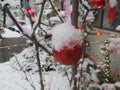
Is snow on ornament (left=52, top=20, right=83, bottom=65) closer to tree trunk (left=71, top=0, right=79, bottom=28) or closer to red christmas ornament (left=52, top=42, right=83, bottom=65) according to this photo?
red christmas ornament (left=52, top=42, right=83, bottom=65)

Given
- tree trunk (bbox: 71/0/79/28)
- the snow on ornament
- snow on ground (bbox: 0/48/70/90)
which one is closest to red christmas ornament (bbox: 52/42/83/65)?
the snow on ornament

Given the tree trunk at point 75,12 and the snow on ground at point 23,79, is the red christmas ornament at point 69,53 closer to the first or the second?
the tree trunk at point 75,12

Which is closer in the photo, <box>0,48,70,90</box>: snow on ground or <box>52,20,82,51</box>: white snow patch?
<box>52,20,82,51</box>: white snow patch

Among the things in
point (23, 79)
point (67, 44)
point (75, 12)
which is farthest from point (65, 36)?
point (23, 79)

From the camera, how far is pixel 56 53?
141 cm

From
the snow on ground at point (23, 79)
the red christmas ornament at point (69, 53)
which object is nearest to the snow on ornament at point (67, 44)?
the red christmas ornament at point (69, 53)

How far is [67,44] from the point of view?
1380 millimetres

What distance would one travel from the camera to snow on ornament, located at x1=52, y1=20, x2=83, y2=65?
1.38m

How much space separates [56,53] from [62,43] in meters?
0.07

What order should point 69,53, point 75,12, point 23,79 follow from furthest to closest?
point 23,79
point 75,12
point 69,53

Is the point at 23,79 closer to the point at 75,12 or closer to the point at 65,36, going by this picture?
the point at 75,12

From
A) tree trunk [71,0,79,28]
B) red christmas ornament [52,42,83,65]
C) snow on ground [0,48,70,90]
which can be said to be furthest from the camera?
snow on ground [0,48,70,90]

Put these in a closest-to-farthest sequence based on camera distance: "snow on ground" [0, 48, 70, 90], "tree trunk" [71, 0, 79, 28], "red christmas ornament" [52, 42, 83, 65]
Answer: "red christmas ornament" [52, 42, 83, 65]
"tree trunk" [71, 0, 79, 28]
"snow on ground" [0, 48, 70, 90]

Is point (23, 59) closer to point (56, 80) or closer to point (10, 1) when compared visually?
point (56, 80)
